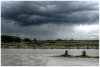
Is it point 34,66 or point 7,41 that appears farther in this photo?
point 7,41

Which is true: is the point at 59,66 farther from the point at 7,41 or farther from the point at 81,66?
the point at 7,41

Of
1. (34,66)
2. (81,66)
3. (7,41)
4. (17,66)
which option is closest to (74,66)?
(81,66)

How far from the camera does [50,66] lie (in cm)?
1501

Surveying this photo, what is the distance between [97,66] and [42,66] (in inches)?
161

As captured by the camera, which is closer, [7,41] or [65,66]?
[65,66]

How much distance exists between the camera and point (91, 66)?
15.7 meters

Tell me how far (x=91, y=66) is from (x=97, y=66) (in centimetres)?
51

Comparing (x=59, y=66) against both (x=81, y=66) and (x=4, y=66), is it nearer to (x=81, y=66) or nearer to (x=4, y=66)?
(x=81, y=66)

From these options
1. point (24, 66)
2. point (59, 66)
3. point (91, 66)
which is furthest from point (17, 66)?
point (91, 66)

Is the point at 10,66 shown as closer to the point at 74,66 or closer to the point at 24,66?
the point at 24,66

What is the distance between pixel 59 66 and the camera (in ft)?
49.6

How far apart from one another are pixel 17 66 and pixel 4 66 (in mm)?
937

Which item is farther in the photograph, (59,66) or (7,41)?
(7,41)

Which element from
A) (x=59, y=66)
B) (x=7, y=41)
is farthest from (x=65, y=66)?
(x=7, y=41)
